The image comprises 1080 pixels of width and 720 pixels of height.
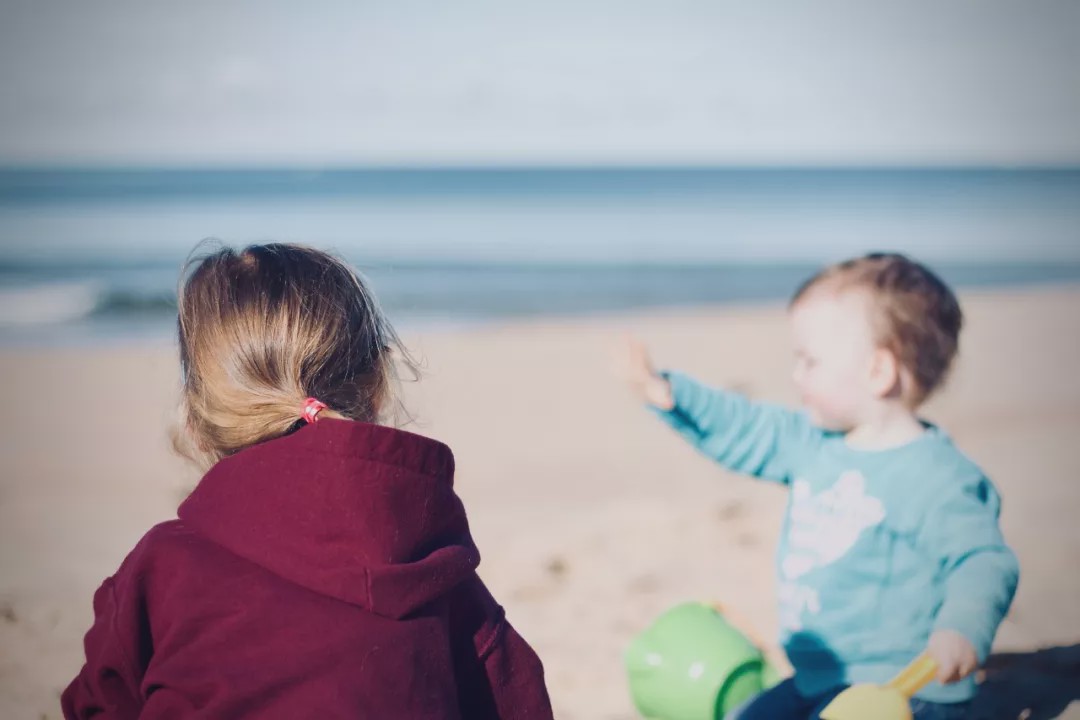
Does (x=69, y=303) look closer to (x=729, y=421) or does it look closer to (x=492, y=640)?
(x=729, y=421)

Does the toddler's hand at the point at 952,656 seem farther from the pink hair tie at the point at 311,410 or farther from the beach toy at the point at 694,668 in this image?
the pink hair tie at the point at 311,410

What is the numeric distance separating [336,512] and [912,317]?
4.83 feet

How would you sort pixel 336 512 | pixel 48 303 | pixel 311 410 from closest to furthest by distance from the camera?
1. pixel 336 512
2. pixel 311 410
3. pixel 48 303

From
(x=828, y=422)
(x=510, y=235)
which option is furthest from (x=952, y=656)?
(x=510, y=235)

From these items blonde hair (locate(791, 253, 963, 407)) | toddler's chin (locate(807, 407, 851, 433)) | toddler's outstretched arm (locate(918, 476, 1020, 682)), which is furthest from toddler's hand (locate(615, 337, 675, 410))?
toddler's outstretched arm (locate(918, 476, 1020, 682))

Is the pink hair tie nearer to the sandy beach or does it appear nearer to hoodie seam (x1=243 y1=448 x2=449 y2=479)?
hoodie seam (x1=243 y1=448 x2=449 y2=479)

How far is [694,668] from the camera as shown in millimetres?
2389

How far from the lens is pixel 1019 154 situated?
39.3m

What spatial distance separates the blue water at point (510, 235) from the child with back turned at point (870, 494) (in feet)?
4.44

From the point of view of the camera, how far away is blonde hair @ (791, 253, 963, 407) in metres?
2.27

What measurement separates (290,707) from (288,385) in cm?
47

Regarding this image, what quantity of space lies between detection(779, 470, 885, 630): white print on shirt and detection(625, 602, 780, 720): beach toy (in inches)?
6.2

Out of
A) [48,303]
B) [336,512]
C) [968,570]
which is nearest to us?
[336,512]

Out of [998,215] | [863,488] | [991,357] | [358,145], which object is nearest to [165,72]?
→ [358,145]
